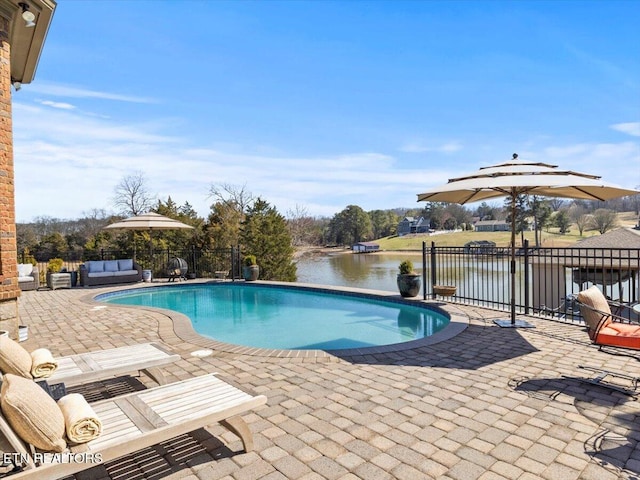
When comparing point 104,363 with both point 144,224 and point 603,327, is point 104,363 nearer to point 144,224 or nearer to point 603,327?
point 603,327

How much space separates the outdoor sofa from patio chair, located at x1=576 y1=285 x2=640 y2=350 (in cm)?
1323

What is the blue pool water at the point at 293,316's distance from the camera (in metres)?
6.64

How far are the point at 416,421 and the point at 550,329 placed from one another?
3993mm

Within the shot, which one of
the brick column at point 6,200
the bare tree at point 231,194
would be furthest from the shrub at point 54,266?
the bare tree at point 231,194

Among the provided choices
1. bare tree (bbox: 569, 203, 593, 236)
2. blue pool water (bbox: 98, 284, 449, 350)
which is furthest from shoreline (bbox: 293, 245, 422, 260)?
blue pool water (bbox: 98, 284, 449, 350)

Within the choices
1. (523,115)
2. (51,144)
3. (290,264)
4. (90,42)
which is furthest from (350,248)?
(90,42)

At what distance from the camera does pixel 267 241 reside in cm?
1789

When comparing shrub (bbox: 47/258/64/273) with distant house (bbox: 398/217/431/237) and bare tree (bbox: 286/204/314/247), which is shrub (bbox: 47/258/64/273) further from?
distant house (bbox: 398/217/431/237)

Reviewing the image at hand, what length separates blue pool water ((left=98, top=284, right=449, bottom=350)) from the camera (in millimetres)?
6637

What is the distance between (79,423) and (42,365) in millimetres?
1438

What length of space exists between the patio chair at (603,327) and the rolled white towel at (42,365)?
4938 mm

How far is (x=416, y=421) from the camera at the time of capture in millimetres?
2916

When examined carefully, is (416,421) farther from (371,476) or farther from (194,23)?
(194,23)

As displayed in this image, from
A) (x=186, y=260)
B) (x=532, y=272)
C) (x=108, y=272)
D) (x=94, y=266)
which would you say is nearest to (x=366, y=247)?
(x=186, y=260)
